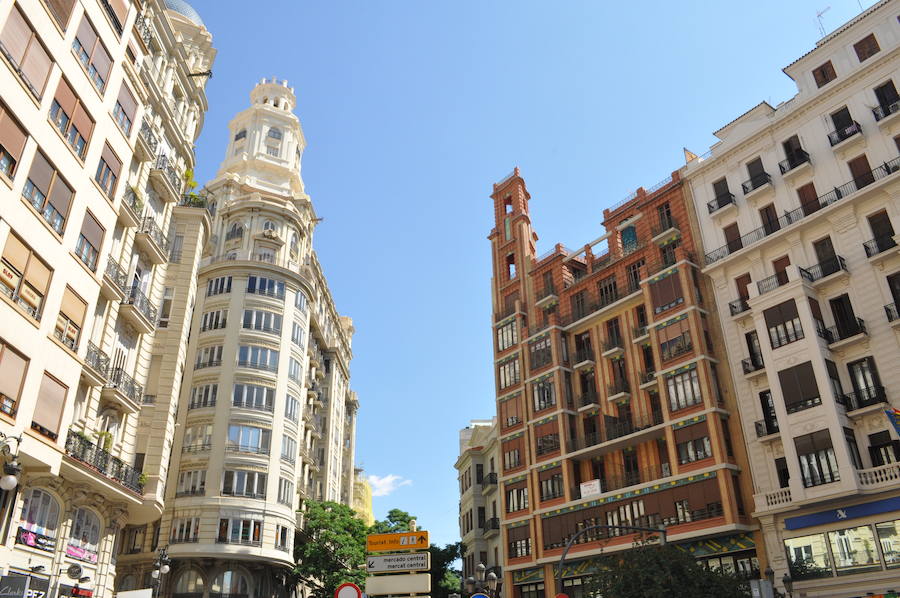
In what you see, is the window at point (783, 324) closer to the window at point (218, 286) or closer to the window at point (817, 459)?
the window at point (817, 459)

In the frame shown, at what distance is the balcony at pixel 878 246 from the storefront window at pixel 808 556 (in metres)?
13.5

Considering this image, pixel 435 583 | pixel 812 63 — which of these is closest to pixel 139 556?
pixel 435 583

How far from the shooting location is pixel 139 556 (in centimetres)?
4453

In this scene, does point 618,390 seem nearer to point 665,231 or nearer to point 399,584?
point 665,231

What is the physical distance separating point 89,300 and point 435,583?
143 ft

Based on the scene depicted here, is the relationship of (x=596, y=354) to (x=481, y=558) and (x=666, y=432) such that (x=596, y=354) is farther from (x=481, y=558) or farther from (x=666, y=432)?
(x=481, y=558)

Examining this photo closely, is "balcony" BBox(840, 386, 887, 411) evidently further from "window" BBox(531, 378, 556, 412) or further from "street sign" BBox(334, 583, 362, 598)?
"street sign" BBox(334, 583, 362, 598)

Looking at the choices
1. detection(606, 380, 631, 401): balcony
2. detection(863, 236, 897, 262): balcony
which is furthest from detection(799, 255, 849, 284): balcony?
detection(606, 380, 631, 401): balcony

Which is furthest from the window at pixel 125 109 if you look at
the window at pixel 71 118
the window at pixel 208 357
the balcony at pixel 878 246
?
the balcony at pixel 878 246

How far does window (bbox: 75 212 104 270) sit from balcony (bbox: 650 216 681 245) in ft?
108

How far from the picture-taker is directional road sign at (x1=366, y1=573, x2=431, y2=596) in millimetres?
14898

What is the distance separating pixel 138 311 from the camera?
1201 inches

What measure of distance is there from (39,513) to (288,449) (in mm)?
29594

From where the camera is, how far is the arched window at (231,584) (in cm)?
4641
